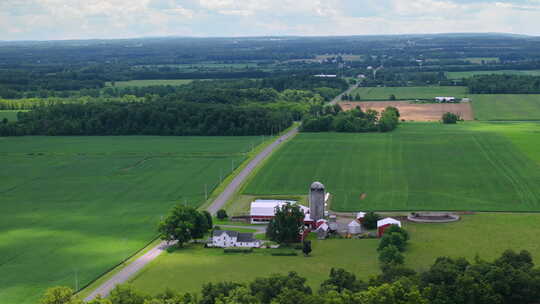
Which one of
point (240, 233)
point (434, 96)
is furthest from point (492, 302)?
point (434, 96)

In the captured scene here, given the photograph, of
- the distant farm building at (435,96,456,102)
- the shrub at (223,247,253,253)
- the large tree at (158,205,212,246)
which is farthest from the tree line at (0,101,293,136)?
the shrub at (223,247,253,253)

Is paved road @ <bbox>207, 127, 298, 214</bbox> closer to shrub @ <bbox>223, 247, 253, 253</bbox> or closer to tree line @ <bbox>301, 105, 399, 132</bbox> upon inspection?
tree line @ <bbox>301, 105, 399, 132</bbox>

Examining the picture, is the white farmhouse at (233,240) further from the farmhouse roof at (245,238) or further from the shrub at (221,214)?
the shrub at (221,214)

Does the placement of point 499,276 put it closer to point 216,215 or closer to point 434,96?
point 216,215

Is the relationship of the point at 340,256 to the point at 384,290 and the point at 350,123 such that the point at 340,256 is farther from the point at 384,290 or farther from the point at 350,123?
the point at 350,123

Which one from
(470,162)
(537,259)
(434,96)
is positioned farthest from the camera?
(434,96)

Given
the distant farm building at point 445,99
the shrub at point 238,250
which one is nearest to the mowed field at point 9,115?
the distant farm building at point 445,99
